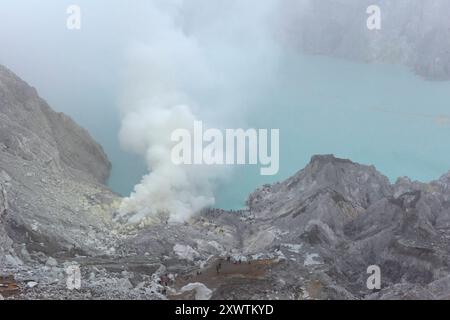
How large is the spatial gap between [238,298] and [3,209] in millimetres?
15547

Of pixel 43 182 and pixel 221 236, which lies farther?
pixel 221 236

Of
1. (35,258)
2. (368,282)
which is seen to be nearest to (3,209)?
(35,258)

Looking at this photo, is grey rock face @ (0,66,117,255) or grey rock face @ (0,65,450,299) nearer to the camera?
grey rock face @ (0,65,450,299)

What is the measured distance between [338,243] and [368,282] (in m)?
7.20

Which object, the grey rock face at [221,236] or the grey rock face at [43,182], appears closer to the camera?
the grey rock face at [221,236]

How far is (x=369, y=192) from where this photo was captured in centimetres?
6088

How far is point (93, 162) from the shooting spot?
70.8 metres

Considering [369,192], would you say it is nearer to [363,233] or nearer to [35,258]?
[363,233]

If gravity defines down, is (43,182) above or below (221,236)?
above
